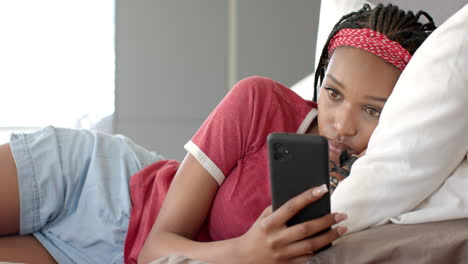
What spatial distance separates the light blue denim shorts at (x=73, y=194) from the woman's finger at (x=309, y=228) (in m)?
0.54


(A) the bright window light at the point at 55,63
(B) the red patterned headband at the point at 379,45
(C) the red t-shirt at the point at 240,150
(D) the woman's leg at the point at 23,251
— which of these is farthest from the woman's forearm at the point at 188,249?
(A) the bright window light at the point at 55,63

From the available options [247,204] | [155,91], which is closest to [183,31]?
[155,91]

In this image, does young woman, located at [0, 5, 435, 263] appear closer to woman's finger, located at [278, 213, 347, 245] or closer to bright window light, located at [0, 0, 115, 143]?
woman's finger, located at [278, 213, 347, 245]

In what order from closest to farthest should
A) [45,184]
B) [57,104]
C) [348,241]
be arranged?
[348,241]
[45,184]
[57,104]

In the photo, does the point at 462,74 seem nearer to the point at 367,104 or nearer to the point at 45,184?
the point at 367,104

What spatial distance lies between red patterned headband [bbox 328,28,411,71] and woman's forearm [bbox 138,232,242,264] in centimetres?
45

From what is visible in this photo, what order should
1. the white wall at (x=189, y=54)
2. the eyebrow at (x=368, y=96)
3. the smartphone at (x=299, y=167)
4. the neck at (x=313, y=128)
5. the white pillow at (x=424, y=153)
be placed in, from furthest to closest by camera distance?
the white wall at (x=189, y=54) < the neck at (x=313, y=128) < the eyebrow at (x=368, y=96) < the white pillow at (x=424, y=153) < the smartphone at (x=299, y=167)

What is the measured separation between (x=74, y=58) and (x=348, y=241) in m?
2.71

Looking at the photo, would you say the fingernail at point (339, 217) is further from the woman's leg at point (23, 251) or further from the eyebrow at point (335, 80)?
A: the woman's leg at point (23, 251)

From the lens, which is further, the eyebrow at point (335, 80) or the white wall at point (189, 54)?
the white wall at point (189, 54)

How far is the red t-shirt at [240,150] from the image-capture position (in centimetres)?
103

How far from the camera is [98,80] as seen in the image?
10.4 feet

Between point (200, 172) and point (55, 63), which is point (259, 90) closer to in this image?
point (200, 172)

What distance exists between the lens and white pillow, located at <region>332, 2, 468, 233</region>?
2.56ft
